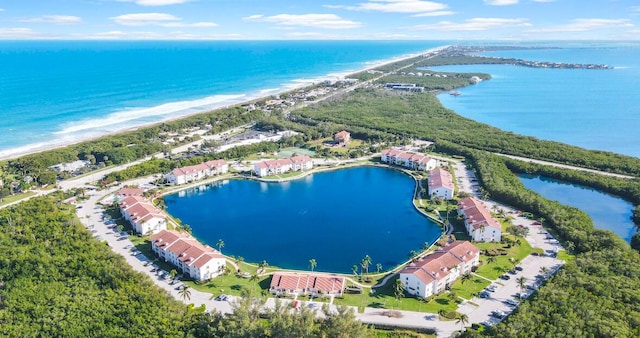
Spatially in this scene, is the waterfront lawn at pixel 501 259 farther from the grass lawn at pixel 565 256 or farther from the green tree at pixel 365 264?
the green tree at pixel 365 264

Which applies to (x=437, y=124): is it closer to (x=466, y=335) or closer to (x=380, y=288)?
(x=380, y=288)

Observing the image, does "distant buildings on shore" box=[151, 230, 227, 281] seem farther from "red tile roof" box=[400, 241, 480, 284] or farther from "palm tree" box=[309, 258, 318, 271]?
"red tile roof" box=[400, 241, 480, 284]

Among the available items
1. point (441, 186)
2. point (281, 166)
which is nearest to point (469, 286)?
point (441, 186)

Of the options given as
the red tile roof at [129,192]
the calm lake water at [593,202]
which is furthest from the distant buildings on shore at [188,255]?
the calm lake water at [593,202]

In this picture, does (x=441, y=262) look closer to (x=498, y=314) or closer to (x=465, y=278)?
(x=465, y=278)

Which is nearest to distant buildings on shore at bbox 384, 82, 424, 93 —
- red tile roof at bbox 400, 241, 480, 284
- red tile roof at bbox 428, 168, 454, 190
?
red tile roof at bbox 428, 168, 454, 190
